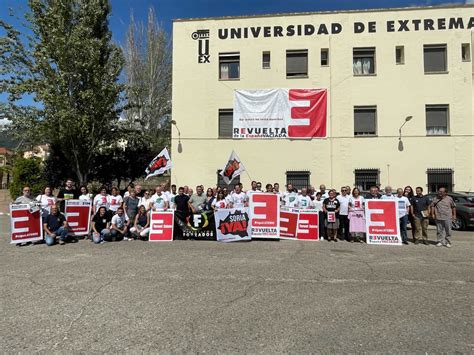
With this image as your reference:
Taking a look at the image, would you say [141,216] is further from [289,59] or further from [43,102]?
[289,59]

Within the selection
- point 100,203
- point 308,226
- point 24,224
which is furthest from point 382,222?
point 24,224

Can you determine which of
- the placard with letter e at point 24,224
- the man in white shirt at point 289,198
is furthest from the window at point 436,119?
the placard with letter e at point 24,224

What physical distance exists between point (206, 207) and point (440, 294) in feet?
25.2

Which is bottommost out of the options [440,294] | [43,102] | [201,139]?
[440,294]

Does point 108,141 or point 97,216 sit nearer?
point 97,216

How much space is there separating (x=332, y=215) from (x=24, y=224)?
9.05 meters

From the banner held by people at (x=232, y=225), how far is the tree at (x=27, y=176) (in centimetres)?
1713

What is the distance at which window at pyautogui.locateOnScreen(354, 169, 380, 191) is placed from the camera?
771 inches

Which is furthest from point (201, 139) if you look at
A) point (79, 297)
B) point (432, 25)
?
point (79, 297)

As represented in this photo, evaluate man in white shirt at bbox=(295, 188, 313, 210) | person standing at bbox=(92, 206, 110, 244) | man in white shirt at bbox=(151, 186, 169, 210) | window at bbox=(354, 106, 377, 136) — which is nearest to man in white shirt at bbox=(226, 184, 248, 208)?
man in white shirt at bbox=(295, 188, 313, 210)

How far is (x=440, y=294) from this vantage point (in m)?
5.60

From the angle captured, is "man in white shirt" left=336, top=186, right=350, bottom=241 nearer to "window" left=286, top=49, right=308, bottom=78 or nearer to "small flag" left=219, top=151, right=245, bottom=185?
"small flag" left=219, top=151, right=245, bottom=185

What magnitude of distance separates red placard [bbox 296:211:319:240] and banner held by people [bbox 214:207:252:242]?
1.66 metres

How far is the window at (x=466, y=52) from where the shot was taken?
19.3 m
